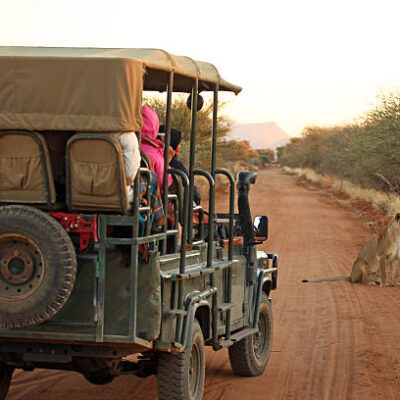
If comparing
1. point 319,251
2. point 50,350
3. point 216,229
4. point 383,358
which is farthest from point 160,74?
point 319,251

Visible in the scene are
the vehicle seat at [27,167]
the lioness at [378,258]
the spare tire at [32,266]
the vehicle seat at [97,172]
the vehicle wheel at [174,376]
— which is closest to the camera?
the spare tire at [32,266]

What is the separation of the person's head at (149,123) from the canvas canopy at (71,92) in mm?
871

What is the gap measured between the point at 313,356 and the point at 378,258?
6.27 m

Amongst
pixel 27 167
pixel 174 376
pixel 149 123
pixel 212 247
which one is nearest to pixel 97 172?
pixel 27 167

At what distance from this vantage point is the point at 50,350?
603cm

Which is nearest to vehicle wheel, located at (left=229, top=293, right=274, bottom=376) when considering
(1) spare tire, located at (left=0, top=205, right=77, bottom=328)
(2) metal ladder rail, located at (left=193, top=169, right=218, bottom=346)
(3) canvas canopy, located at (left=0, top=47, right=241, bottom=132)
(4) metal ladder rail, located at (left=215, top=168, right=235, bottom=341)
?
(4) metal ladder rail, located at (left=215, top=168, right=235, bottom=341)

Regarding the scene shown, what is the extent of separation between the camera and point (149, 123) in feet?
21.7

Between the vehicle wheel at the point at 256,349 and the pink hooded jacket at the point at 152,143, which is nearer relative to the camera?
the pink hooded jacket at the point at 152,143

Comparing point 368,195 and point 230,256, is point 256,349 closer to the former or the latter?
point 230,256

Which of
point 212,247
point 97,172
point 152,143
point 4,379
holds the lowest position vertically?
point 4,379

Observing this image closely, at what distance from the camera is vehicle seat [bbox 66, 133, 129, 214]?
5555 millimetres

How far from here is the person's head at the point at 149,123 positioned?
6605 millimetres

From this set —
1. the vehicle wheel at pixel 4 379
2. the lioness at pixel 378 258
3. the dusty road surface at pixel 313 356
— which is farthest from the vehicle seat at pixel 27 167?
the lioness at pixel 378 258

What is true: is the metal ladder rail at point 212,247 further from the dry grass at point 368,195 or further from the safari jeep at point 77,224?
the dry grass at point 368,195
